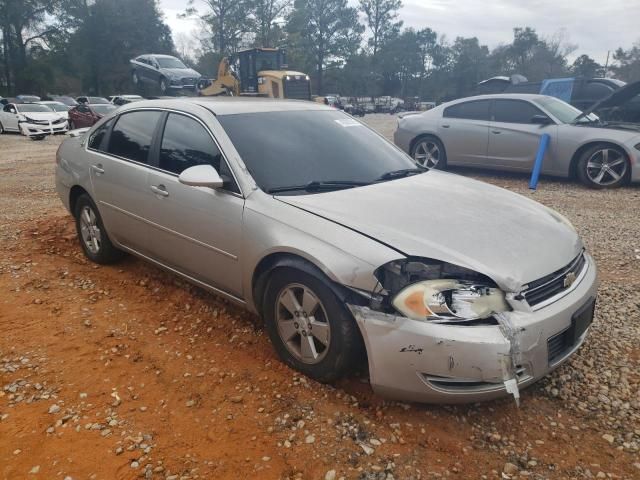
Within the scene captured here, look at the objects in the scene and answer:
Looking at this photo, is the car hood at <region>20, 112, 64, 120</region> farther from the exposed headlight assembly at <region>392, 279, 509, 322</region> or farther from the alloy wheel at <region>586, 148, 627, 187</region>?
the exposed headlight assembly at <region>392, 279, 509, 322</region>

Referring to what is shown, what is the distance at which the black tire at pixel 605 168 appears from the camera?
25.3ft

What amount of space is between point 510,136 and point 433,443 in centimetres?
723

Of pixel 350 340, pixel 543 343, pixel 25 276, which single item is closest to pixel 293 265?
pixel 350 340

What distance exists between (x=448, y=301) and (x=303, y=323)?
823mm

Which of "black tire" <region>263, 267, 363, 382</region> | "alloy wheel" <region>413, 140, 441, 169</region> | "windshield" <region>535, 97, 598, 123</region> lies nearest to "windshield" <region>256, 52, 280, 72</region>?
"alloy wheel" <region>413, 140, 441, 169</region>

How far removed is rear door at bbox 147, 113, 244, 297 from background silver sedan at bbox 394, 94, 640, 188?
6.47 m

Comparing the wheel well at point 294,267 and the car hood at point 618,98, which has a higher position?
the car hood at point 618,98

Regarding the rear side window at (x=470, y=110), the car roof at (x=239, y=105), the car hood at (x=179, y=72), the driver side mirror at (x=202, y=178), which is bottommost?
the driver side mirror at (x=202, y=178)

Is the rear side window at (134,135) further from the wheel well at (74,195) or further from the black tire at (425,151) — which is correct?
the black tire at (425,151)

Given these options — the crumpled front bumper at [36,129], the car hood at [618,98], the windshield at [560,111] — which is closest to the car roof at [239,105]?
the windshield at [560,111]

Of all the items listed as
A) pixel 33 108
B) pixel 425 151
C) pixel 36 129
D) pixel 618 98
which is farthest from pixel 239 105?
pixel 33 108

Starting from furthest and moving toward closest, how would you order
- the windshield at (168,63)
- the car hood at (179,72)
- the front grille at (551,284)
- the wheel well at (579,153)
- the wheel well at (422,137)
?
the windshield at (168,63) → the car hood at (179,72) → the wheel well at (422,137) → the wheel well at (579,153) → the front grille at (551,284)

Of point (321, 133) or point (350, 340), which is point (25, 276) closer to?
point (321, 133)

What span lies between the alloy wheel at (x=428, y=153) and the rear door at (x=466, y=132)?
256mm
